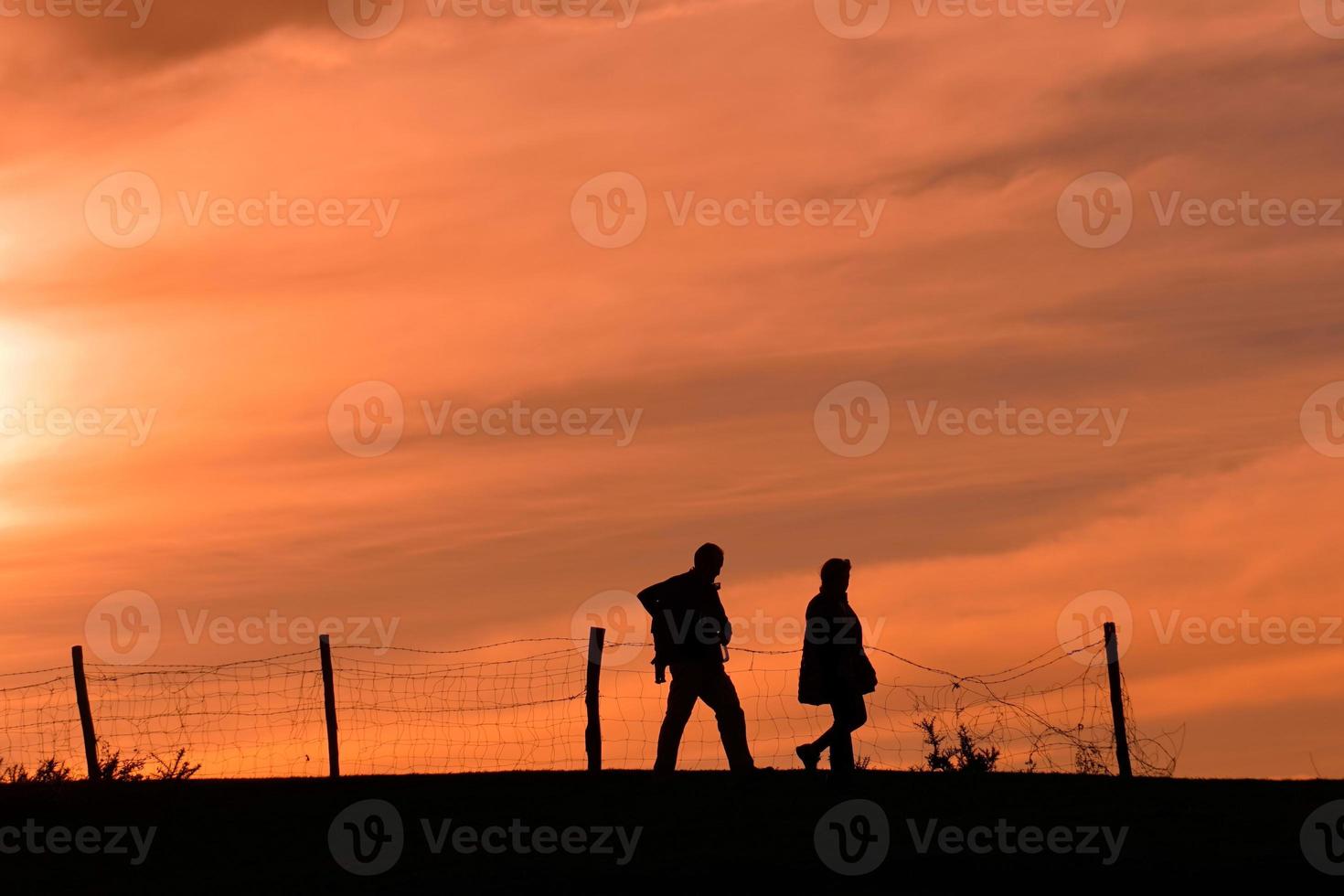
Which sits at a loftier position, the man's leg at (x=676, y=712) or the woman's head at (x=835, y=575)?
the woman's head at (x=835, y=575)

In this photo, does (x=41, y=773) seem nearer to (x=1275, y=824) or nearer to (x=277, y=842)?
(x=277, y=842)

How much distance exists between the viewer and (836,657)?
16.5m

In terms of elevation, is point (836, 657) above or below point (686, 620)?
below

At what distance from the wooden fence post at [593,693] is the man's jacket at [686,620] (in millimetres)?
4105

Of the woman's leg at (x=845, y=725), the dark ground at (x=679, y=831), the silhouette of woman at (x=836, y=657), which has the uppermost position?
the silhouette of woman at (x=836, y=657)

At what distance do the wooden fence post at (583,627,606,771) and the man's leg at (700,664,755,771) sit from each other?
137 inches

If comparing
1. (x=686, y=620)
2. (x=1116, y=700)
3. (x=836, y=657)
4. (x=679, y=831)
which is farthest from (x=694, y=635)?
(x=1116, y=700)

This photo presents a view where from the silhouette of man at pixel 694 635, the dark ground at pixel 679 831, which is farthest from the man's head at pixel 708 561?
the dark ground at pixel 679 831

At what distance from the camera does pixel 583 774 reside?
1906 centimetres

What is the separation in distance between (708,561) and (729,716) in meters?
1.60

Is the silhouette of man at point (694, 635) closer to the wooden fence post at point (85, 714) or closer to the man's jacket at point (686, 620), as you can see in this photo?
the man's jacket at point (686, 620)

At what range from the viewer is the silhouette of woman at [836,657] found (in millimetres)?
16547

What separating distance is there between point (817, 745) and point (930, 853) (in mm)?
3418

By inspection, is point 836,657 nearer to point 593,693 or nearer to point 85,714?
point 593,693
